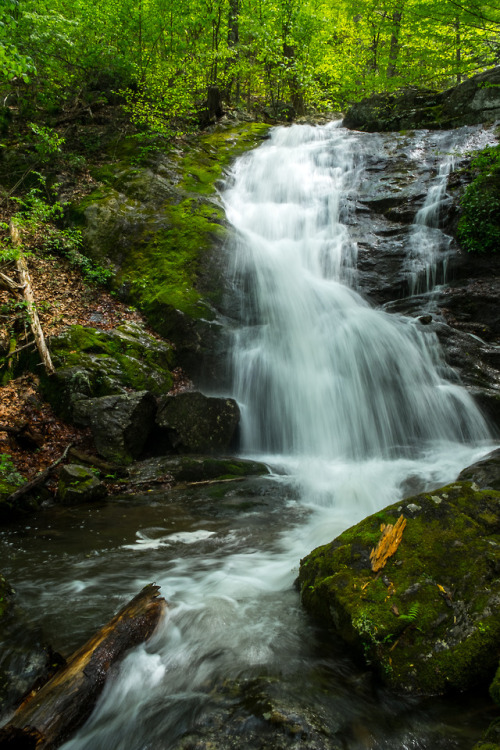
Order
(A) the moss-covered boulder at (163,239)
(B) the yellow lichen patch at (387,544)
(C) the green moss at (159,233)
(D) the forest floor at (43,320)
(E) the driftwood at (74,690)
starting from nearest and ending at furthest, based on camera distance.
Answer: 1. (E) the driftwood at (74,690)
2. (B) the yellow lichen patch at (387,544)
3. (D) the forest floor at (43,320)
4. (A) the moss-covered boulder at (163,239)
5. (C) the green moss at (159,233)

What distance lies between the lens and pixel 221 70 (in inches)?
628

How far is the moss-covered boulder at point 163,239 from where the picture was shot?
8.62 metres

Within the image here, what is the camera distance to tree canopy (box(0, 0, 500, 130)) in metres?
9.45

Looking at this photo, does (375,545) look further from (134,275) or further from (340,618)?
(134,275)

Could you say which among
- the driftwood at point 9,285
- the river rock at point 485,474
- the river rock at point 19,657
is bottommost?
the river rock at point 19,657

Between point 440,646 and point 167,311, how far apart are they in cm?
746

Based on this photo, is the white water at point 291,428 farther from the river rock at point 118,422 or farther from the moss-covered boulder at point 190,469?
the river rock at point 118,422

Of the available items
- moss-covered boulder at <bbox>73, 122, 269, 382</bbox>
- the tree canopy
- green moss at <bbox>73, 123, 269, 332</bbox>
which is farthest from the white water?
the tree canopy

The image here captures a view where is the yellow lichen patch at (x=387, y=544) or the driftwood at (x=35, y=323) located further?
the driftwood at (x=35, y=323)

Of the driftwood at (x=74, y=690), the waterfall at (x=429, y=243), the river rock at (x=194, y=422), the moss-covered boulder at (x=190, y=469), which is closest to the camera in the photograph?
the driftwood at (x=74, y=690)

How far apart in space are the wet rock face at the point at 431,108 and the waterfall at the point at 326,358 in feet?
11.0

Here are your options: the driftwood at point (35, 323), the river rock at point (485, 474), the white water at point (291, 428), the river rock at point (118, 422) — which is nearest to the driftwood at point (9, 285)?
the driftwood at point (35, 323)

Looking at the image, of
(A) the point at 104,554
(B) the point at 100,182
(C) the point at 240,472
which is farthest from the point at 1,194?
(A) the point at 104,554

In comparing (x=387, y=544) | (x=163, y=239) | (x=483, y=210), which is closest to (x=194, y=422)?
(x=387, y=544)
